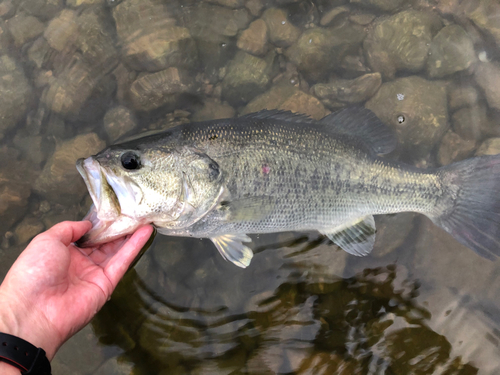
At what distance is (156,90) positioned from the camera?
3.42 m

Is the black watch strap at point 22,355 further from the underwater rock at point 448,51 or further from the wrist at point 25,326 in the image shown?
the underwater rock at point 448,51

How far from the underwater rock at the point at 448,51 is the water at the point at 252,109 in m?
0.02

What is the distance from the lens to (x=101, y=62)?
349 cm

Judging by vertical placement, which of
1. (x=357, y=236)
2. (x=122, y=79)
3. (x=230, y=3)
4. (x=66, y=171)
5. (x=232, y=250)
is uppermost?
(x=230, y=3)

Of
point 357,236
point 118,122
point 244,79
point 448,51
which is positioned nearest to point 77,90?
point 118,122

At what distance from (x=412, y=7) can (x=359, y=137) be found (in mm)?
2078

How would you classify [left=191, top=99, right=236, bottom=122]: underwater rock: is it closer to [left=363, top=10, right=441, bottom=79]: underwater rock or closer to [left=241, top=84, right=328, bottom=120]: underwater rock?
[left=241, top=84, right=328, bottom=120]: underwater rock

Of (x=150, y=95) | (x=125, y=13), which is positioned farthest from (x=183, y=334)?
(x=125, y=13)

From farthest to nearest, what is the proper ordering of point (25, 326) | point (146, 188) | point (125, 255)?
point (125, 255)
point (146, 188)
point (25, 326)

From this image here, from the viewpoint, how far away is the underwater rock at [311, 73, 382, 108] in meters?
3.57

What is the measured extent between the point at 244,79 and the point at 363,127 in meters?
1.47

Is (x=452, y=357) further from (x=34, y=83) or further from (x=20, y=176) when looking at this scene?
(x=34, y=83)

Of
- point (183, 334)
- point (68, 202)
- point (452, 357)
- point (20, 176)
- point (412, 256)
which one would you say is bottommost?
point (452, 357)

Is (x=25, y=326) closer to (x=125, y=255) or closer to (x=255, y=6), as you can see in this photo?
(x=125, y=255)
